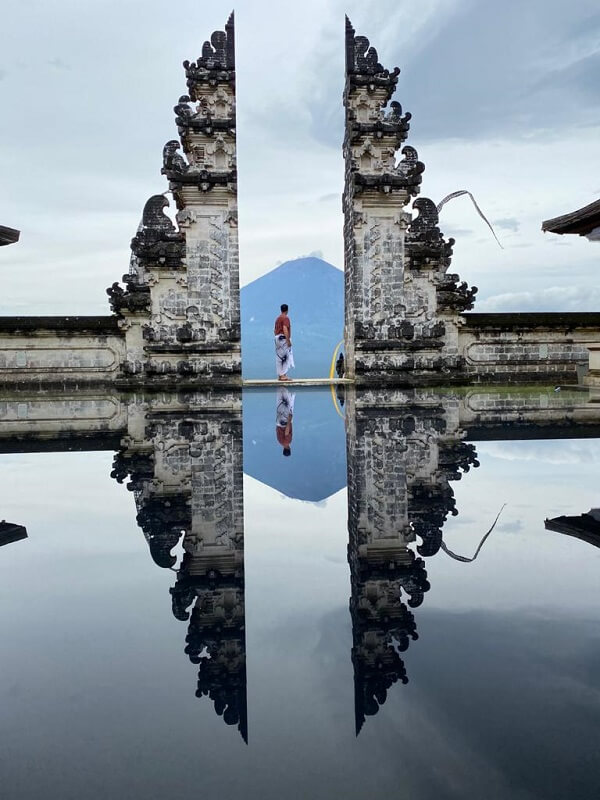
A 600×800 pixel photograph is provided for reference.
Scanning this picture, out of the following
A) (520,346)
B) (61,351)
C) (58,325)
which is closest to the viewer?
(58,325)

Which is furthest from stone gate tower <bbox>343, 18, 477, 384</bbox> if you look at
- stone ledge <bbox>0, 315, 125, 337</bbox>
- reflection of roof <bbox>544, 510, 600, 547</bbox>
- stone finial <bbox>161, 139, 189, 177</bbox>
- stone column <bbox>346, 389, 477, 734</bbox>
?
reflection of roof <bbox>544, 510, 600, 547</bbox>

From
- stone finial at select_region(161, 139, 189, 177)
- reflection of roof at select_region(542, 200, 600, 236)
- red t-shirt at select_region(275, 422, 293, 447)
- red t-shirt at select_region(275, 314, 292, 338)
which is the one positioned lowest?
red t-shirt at select_region(275, 422, 293, 447)

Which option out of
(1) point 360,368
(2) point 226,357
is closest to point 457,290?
(1) point 360,368

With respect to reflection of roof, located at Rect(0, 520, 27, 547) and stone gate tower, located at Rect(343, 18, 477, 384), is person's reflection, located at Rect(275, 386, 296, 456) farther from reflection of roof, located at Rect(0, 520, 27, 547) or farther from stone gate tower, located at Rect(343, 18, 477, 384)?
reflection of roof, located at Rect(0, 520, 27, 547)

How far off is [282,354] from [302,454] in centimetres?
1190

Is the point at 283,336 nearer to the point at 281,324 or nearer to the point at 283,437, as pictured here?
the point at 281,324

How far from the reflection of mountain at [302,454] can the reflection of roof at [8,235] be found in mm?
4461

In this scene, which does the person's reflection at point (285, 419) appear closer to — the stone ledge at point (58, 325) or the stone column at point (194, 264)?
the stone column at point (194, 264)

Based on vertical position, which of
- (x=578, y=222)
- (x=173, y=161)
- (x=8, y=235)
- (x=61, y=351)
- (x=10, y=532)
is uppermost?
(x=173, y=161)

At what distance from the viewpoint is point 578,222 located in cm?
1387

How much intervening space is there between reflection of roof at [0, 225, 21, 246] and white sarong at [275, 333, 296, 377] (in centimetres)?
794

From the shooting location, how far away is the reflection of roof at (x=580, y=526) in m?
3.84

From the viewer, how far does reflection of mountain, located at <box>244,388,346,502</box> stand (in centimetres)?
557

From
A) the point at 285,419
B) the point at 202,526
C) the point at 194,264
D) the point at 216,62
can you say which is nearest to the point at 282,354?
the point at 194,264
